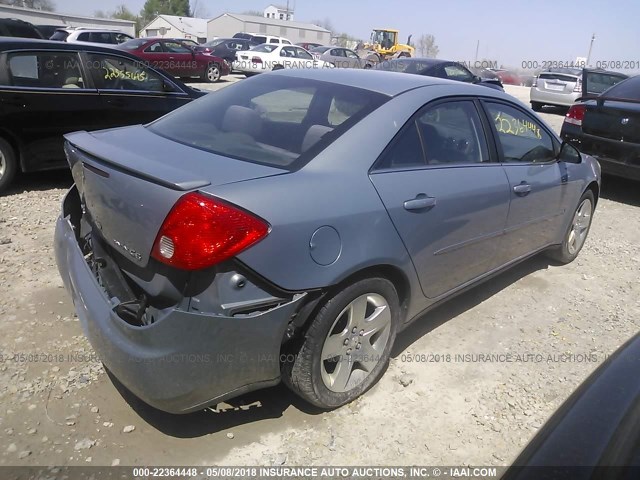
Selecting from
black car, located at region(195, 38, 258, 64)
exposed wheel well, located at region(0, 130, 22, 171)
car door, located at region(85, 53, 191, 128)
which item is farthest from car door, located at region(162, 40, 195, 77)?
exposed wheel well, located at region(0, 130, 22, 171)

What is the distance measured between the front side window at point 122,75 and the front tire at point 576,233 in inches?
188

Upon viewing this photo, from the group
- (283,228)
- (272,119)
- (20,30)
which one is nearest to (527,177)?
(272,119)

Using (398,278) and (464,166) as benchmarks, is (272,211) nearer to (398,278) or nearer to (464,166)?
(398,278)

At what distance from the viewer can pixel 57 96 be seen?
552cm

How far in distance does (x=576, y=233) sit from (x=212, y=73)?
1734 centimetres

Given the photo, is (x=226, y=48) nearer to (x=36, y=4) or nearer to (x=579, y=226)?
(x=579, y=226)

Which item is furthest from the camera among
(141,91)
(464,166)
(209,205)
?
(141,91)

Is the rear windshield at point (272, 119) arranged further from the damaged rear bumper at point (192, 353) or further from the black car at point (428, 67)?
the black car at point (428, 67)

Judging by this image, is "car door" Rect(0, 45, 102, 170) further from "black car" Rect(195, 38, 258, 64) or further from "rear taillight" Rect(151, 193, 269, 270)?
"black car" Rect(195, 38, 258, 64)

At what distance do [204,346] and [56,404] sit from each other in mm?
1038

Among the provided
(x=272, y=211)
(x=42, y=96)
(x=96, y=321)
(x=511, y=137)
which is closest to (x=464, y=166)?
(x=511, y=137)

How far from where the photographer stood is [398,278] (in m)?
2.78

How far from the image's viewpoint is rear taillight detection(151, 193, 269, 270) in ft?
6.73

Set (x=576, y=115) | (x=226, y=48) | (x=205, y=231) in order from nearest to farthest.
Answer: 1. (x=205, y=231)
2. (x=576, y=115)
3. (x=226, y=48)
